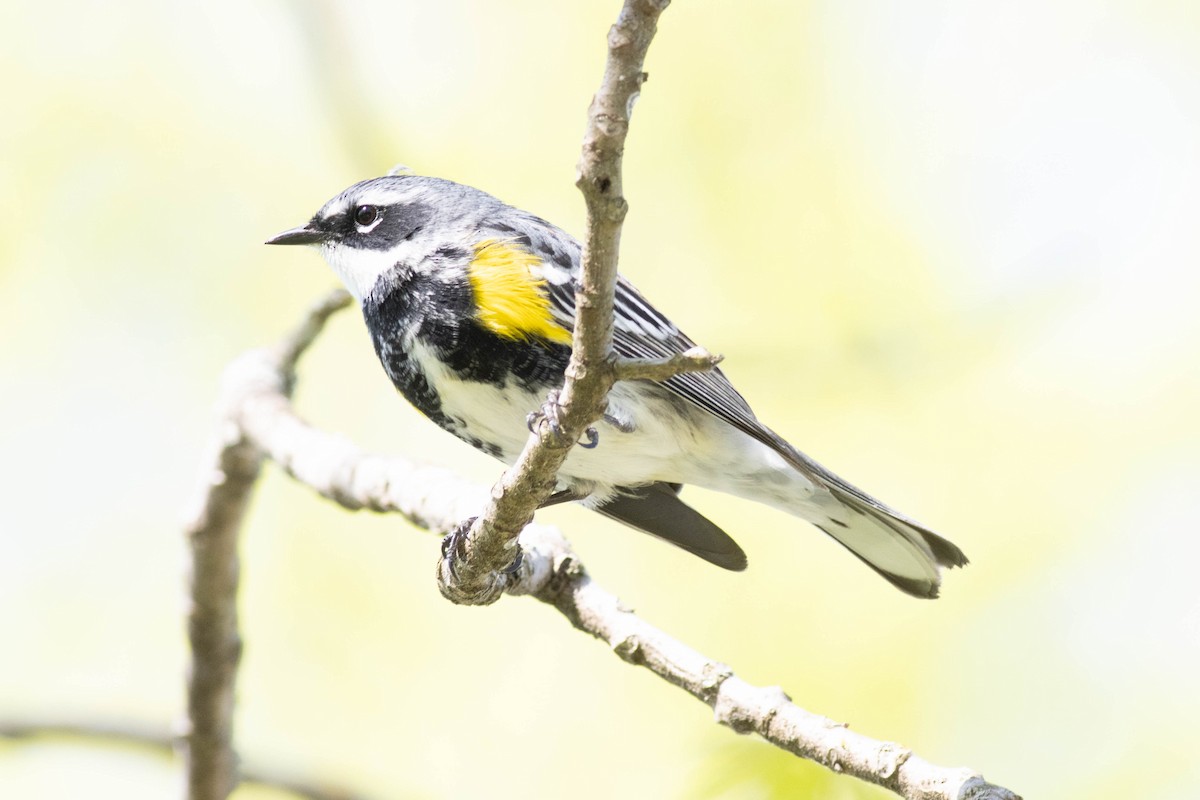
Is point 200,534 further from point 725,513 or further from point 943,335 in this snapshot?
point 943,335

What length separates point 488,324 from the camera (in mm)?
3074

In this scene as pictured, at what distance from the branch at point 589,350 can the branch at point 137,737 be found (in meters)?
1.18

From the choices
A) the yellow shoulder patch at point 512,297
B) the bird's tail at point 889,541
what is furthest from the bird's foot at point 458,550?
the bird's tail at point 889,541

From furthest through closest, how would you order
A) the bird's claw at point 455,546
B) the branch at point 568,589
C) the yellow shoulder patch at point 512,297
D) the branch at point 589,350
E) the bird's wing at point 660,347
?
the bird's wing at point 660,347 < the yellow shoulder patch at point 512,297 < the bird's claw at point 455,546 < the branch at point 568,589 < the branch at point 589,350

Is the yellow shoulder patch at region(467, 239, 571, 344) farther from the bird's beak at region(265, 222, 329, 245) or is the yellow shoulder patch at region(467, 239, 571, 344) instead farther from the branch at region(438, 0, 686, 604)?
the bird's beak at region(265, 222, 329, 245)

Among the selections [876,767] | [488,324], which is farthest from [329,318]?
[876,767]

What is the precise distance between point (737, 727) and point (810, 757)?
21 cm

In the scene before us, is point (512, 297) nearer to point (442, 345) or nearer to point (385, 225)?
point (442, 345)

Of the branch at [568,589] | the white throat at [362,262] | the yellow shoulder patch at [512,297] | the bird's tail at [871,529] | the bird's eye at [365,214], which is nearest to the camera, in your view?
the branch at [568,589]

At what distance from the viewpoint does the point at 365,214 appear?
3.81 m

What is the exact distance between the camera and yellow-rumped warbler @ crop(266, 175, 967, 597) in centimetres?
310

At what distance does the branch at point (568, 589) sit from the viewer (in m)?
2.39

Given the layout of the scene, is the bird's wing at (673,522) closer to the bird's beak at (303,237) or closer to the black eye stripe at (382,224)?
the black eye stripe at (382,224)

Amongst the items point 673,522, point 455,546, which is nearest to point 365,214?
point 455,546
